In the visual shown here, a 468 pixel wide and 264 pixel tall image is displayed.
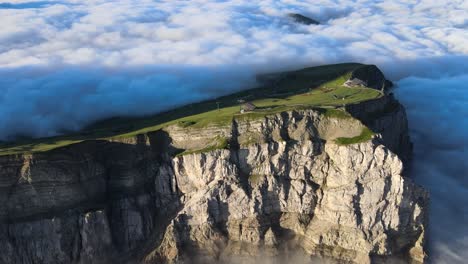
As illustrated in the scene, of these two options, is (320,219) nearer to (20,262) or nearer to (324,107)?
(324,107)

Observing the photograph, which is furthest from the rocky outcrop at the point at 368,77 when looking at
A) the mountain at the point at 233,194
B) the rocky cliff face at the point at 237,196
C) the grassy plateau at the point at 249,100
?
the rocky cliff face at the point at 237,196

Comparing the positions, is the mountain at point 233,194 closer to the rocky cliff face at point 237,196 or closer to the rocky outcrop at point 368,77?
the rocky cliff face at point 237,196

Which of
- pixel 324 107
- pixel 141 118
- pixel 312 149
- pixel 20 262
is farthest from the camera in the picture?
pixel 141 118

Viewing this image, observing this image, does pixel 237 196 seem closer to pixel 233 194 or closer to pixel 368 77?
pixel 233 194

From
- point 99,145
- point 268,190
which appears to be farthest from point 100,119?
point 268,190

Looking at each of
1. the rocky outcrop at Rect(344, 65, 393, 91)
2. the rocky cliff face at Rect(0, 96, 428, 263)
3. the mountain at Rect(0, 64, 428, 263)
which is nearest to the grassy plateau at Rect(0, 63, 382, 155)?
the rocky outcrop at Rect(344, 65, 393, 91)

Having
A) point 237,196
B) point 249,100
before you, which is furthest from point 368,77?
point 237,196
